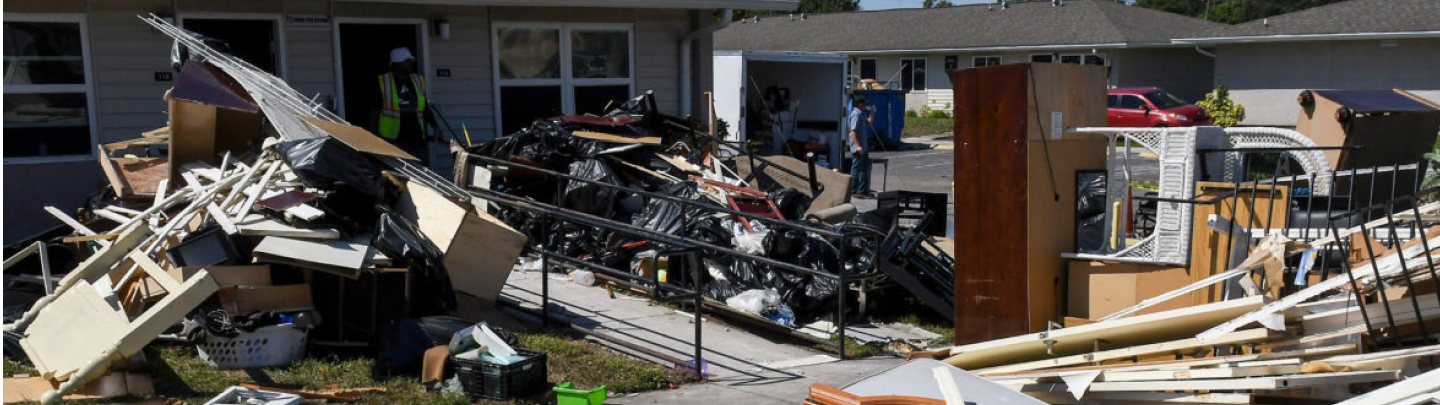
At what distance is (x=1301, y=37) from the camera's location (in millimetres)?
26531

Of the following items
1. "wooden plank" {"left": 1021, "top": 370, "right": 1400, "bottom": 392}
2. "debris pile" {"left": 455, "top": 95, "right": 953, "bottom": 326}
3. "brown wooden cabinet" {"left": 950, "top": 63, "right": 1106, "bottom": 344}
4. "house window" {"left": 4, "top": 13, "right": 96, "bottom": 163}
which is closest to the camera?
"wooden plank" {"left": 1021, "top": 370, "right": 1400, "bottom": 392}

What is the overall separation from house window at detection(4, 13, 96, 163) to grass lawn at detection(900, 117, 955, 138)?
858 inches

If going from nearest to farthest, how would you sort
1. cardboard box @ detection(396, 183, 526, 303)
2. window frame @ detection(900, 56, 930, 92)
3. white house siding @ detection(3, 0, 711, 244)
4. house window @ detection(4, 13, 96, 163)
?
cardboard box @ detection(396, 183, 526, 303) → house window @ detection(4, 13, 96, 163) → white house siding @ detection(3, 0, 711, 244) → window frame @ detection(900, 56, 930, 92)

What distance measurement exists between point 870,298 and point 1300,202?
314cm

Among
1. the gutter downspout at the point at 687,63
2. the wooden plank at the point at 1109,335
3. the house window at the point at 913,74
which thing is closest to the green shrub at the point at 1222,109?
the house window at the point at 913,74

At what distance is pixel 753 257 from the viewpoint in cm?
745

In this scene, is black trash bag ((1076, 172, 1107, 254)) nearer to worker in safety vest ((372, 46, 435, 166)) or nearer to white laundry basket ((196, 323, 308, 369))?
white laundry basket ((196, 323, 308, 369))

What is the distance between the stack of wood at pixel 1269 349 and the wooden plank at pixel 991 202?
1.35 metres

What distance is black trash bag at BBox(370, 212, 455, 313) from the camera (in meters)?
6.99

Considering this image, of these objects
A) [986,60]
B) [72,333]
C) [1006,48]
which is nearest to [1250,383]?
[72,333]

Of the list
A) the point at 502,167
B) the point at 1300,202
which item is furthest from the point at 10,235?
the point at 1300,202

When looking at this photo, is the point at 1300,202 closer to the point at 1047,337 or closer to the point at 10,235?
the point at 1047,337

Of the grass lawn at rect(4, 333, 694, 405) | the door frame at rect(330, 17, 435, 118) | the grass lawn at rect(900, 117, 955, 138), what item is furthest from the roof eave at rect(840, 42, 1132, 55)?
the grass lawn at rect(4, 333, 694, 405)

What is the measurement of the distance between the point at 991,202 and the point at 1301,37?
73.3 ft
